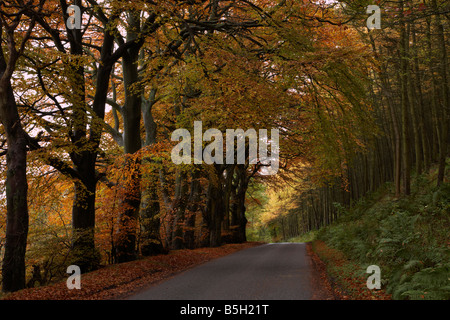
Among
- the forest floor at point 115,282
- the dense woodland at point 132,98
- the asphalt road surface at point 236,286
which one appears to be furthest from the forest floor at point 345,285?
the forest floor at point 115,282

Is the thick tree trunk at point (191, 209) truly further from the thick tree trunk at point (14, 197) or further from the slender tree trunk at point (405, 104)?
the thick tree trunk at point (14, 197)

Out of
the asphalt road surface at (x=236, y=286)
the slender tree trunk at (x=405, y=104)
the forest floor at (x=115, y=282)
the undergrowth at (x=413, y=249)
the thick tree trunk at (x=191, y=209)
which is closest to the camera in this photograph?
the undergrowth at (x=413, y=249)

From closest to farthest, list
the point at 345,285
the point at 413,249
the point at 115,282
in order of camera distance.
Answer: the point at 345,285, the point at 413,249, the point at 115,282

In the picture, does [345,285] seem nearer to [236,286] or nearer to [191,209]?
[236,286]

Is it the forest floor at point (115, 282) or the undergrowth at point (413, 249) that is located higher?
the undergrowth at point (413, 249)

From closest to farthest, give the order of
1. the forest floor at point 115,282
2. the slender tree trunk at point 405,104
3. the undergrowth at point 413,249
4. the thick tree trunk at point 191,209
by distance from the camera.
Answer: the undergrowth at point 413,249, the forest floor at point 115,282, the slender tree trunk at point 405,104, the thick tree trunk at point 191,209

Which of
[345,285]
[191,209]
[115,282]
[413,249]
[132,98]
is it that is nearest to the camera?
[345,285]

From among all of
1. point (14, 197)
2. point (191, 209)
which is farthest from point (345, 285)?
point (191, 209)

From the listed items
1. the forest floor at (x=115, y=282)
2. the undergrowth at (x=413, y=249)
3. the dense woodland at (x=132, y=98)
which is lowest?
the forest floor at (x=115, y=282)

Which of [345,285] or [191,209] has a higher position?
[191,209]
